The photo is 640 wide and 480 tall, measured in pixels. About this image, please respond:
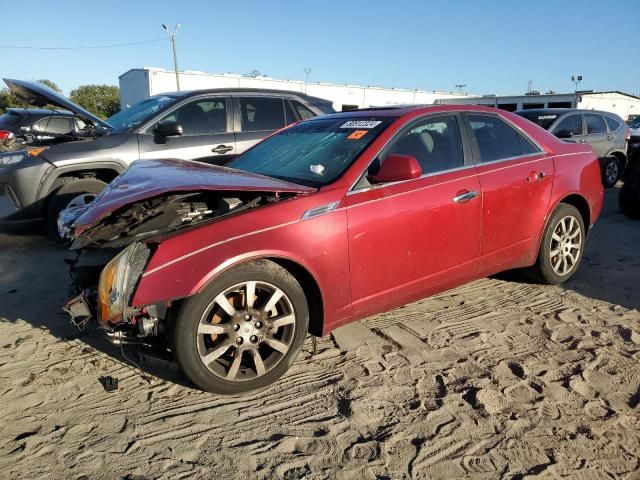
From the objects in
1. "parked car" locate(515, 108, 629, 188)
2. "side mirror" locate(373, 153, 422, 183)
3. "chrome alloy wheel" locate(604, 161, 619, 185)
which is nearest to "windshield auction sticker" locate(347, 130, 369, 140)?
"side mirror" locate(373, 153, 422, 183)

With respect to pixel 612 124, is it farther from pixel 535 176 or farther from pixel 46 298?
pixel 46 298

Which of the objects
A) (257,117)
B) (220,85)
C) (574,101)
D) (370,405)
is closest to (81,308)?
A: (370,405)

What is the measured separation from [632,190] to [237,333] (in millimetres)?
7189

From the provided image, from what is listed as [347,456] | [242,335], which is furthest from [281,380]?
[347,456]

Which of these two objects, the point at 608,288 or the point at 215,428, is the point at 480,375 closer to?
the point at 215,428

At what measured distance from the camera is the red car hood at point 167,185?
9.55ft

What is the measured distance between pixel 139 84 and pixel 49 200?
3269cm

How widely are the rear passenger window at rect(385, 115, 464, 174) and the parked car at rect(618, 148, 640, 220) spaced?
5.07 meters

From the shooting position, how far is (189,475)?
2.37 metres

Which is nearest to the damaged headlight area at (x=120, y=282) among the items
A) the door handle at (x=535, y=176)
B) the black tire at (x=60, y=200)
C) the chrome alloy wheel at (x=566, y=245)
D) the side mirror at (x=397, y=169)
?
the side mirror at (x=397, y=169)

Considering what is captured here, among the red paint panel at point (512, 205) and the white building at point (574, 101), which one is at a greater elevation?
the white building at point (574, 101)

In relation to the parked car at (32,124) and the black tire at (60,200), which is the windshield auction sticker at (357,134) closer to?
the black tire at (60,200)

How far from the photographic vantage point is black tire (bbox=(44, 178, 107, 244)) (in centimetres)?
588

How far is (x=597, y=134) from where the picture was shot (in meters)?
10.7
